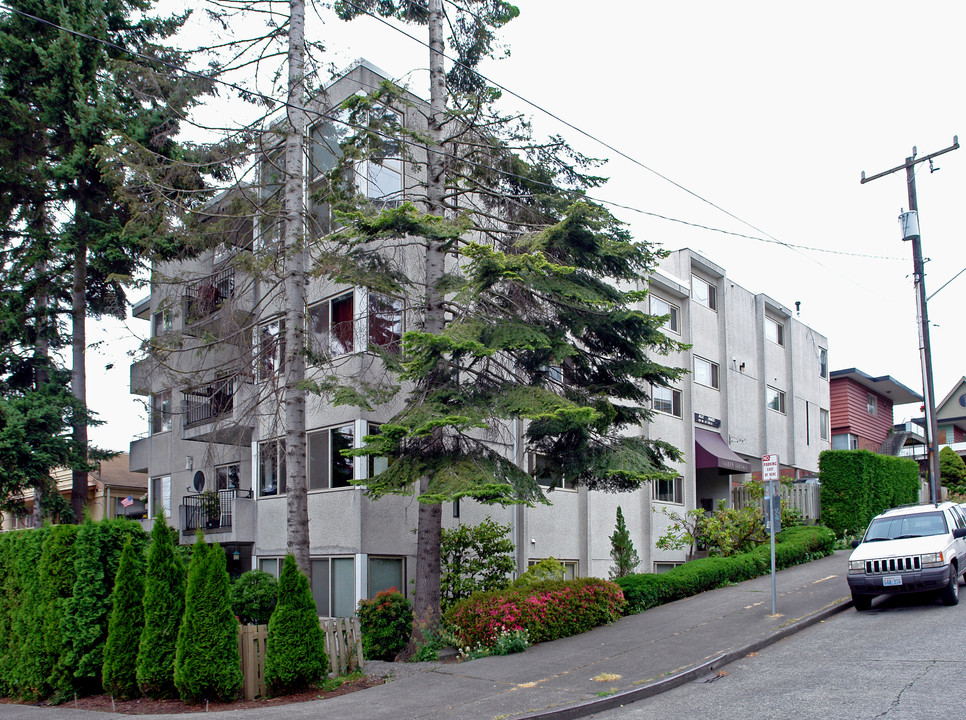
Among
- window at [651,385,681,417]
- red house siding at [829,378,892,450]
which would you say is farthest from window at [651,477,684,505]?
red house siding at [829,378,892,450]

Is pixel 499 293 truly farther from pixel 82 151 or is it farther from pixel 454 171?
pixel 82 151

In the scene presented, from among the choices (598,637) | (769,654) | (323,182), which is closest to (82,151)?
(323,182)

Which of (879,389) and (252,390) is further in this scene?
(879,389)

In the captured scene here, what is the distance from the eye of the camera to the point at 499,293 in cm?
1404

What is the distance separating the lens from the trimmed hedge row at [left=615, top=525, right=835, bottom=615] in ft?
55.0

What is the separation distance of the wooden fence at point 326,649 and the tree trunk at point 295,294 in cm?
215

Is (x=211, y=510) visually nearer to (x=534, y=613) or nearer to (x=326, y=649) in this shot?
(x=326, y=649)

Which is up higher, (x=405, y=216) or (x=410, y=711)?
(x=405, y=216)

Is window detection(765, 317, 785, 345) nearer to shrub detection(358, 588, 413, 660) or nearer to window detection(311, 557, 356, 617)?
window detection(311, 557, 356, 617)

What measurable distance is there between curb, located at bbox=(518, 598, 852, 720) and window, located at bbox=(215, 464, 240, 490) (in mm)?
14330

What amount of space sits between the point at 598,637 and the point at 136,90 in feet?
39.6

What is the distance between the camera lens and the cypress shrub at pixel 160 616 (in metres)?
11.6

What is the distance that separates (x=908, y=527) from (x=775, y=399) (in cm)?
1759

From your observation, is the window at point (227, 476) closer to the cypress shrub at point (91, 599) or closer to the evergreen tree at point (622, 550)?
the cypress shrub at point (91, 599)
